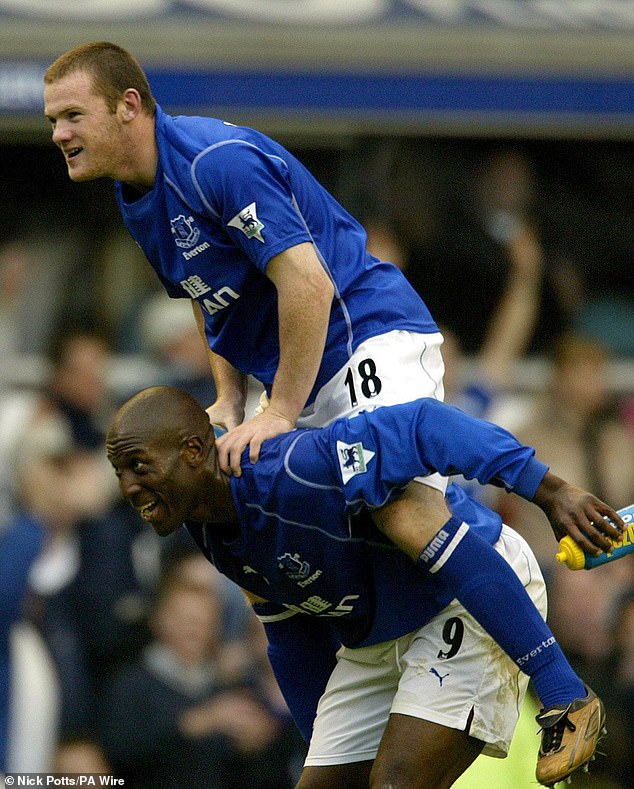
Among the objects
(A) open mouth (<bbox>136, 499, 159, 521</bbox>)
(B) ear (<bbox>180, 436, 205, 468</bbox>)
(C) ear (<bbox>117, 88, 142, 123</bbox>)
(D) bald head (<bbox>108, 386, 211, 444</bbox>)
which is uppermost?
(C) ear (<bbox>117, 88, 142, 123</bbox>)

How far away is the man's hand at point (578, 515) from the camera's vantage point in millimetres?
3750

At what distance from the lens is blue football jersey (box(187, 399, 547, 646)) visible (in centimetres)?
376

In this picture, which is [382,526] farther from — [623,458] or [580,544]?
[623,458]

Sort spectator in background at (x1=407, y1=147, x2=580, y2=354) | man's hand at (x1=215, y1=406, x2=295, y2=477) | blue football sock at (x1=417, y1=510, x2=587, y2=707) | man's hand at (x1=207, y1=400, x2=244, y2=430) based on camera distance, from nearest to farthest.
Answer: blue football sock at (x1=417, y1=510, x2=587, y2=707), man's hand at (x1=215, y1=406, x2=295, y2=477), man's hand at (x1=207, y1=400, x2=244, y2=430), spectator in background at (x1=407, y1=147, x2=580, y2=354)

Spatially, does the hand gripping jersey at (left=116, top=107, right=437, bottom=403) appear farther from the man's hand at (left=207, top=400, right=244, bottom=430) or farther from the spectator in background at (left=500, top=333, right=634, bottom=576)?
the spectator in background at (left=500, top=333, right=634, bottom=576)

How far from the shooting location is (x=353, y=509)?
3889 mm

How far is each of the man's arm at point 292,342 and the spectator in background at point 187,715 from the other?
356 cm

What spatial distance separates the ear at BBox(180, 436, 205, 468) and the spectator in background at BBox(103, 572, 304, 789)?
362 centimetres

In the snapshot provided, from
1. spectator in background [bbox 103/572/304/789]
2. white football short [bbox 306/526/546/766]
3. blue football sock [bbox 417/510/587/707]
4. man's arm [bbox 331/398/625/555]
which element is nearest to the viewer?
man's arm [bbox 331/398/625/555]

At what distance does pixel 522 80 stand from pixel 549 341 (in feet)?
4.11

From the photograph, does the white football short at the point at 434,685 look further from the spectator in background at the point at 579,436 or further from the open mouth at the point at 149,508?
the spectator in background at the point at 579,436

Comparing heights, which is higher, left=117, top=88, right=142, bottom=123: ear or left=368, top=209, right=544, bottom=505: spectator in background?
left=117, top=88, right=142, bottom=123: ear

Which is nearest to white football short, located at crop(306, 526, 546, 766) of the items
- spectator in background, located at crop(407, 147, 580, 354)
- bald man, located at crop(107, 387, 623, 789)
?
bald man, located at crop(107, 387, 623, 789)

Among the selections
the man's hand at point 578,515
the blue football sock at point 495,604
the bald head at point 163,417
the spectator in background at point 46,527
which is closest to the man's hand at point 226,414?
the bald head at point 163,417
